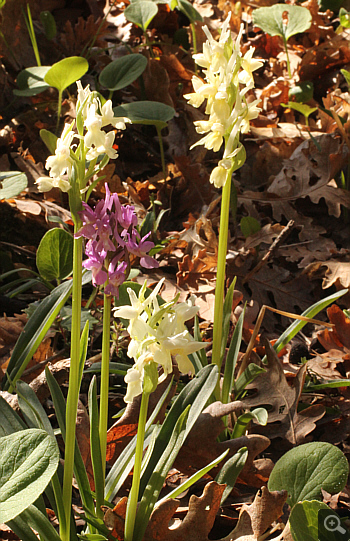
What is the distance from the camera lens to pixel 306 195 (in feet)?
8.59

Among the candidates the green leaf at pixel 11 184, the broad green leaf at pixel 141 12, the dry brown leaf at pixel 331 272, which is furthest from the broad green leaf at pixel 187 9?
the dry brown leaf at pixel 331 272

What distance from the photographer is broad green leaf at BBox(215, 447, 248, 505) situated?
1.25 m

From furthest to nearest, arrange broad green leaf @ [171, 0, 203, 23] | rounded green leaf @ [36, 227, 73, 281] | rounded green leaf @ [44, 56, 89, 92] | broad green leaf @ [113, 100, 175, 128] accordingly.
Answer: broad green leaf @ [171, 0, 203, 23]
broad green leaf @ [113, 100, 175, 128]
rounded green leaf @ [44, 56, 89, 92]
rounded green leaf @ [36, 227, 73, 281]

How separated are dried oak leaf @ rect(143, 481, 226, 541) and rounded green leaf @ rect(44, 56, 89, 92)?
6.20 ft

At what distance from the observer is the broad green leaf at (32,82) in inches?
102

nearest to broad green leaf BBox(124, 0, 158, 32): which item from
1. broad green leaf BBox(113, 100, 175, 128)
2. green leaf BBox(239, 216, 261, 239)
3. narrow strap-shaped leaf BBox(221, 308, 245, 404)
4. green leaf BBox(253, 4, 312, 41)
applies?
green leaf BBox(253, 4, 312, 41)

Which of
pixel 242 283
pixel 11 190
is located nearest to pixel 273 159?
pixel 242 283

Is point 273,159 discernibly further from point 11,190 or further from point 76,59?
point 11,190

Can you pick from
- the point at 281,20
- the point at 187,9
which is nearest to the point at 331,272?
the point at 281,20

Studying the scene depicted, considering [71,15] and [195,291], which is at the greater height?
[71,15]

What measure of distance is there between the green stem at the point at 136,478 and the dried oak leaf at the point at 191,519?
7 cm

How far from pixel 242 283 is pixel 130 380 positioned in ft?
4.66

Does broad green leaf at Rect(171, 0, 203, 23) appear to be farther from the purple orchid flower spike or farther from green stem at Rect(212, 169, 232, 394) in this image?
the purple orchid flower spike

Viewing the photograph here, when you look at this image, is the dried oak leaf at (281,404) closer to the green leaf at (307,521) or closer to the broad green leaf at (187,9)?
the green leaf at (307,521)
